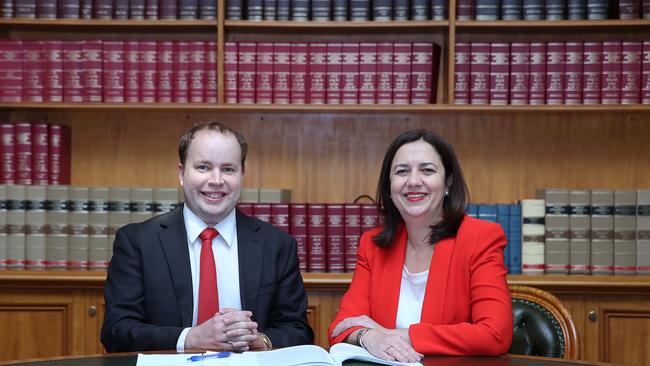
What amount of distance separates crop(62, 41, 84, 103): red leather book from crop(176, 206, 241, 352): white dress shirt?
1.46 m

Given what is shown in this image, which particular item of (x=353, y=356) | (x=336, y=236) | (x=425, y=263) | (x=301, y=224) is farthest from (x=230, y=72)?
(x=353, y=356)

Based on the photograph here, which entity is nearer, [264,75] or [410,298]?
[410,298]

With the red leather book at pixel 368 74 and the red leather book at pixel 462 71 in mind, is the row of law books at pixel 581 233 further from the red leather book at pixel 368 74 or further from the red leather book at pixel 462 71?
the red leather book at pixel 368 74

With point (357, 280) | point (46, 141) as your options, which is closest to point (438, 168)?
point (357, 280)

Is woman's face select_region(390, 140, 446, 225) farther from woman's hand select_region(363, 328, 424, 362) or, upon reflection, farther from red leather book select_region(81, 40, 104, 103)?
red leather book select_region(81, 40, 104, 103)

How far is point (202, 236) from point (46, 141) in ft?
5.28

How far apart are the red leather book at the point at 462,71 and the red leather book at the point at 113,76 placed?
1414 mm

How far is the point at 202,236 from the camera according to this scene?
7.80 feet

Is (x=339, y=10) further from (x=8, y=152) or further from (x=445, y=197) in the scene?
(x=8, y=152)

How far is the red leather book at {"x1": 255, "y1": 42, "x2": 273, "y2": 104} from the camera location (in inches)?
143

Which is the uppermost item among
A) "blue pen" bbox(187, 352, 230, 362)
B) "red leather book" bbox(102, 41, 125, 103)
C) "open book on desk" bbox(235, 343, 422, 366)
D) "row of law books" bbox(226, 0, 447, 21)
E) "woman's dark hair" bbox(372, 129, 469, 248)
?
"row of law books" bbox(226, 0, 447, 21)

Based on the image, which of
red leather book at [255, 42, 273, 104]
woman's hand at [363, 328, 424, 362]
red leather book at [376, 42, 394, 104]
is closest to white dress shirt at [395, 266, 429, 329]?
woman's hand at [363, 328, 424, 362]

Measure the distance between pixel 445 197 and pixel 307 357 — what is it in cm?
87

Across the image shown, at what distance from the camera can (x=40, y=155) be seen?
145 inches
